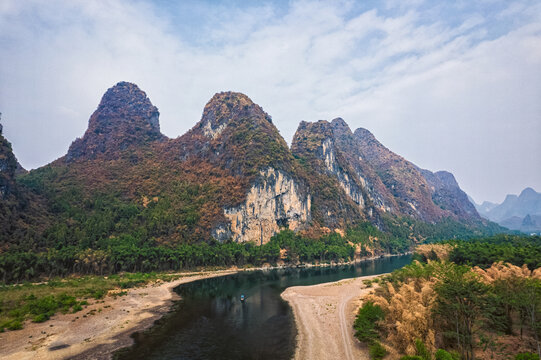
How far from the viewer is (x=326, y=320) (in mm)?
38344

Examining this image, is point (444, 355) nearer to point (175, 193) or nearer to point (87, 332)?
point (87, 332)

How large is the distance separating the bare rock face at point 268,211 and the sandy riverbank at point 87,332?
78795 mm

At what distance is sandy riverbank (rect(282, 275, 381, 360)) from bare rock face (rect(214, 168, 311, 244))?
70.4 m

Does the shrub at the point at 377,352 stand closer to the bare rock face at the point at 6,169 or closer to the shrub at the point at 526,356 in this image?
the shrub at the point at 526,356

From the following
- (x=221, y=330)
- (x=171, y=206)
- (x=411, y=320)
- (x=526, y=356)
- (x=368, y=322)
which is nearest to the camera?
(x=526, y=356)

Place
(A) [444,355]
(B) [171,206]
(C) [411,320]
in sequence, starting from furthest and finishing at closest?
(B) [171,206]
(C) [411,320]
(A) [444,355]

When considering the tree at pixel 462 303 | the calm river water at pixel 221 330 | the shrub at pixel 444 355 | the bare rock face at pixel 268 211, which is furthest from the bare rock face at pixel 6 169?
the tree at pixel 462 303

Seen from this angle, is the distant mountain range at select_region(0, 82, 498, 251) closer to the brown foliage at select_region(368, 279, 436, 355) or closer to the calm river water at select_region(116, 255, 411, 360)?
the calm river water at select_region(116, 255, 411, 360)

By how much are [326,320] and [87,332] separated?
32.0 m

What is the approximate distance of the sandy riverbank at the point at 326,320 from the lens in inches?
1088

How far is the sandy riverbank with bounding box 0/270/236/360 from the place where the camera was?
28.0 m

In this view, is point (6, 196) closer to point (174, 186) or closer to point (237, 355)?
point (174, 186)

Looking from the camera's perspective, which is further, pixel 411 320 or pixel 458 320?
pixel 458 320

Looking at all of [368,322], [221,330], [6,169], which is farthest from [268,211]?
[368,322]
